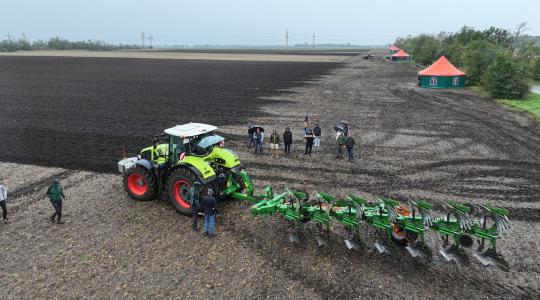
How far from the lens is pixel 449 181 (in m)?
12.9

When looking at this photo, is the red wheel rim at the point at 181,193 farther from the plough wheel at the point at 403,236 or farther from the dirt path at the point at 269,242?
the plough wheel at the point at 403,236

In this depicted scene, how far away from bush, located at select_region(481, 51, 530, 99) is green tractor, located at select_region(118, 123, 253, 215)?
2819 cm

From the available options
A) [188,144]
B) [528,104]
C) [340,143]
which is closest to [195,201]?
[188,144]

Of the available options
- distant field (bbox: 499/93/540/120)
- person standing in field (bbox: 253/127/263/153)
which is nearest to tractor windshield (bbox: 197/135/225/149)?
person standing in field (bbox: 253/127/263/153)

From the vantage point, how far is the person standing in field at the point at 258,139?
15.7 metres

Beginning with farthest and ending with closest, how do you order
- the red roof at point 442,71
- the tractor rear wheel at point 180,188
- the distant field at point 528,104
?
the red roof at point 442,71
the distant field at point 528,104
the tractor rear wheel at point 180,188

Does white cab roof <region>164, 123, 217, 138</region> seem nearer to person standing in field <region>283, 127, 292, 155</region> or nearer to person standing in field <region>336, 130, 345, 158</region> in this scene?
person standing in field <region>283, 127, 292, 155</region>

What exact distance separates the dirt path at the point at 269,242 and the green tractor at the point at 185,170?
536mm

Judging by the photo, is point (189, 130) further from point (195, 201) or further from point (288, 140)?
point (288, 140)

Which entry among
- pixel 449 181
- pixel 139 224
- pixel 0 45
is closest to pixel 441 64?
pixel 449 181

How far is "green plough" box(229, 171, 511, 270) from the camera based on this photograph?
7.56 metres

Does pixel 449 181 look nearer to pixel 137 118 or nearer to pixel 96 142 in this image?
pixel 96 142

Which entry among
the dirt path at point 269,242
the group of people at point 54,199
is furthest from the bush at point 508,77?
the group of people at point 54,199

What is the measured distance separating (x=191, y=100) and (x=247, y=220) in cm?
2120
